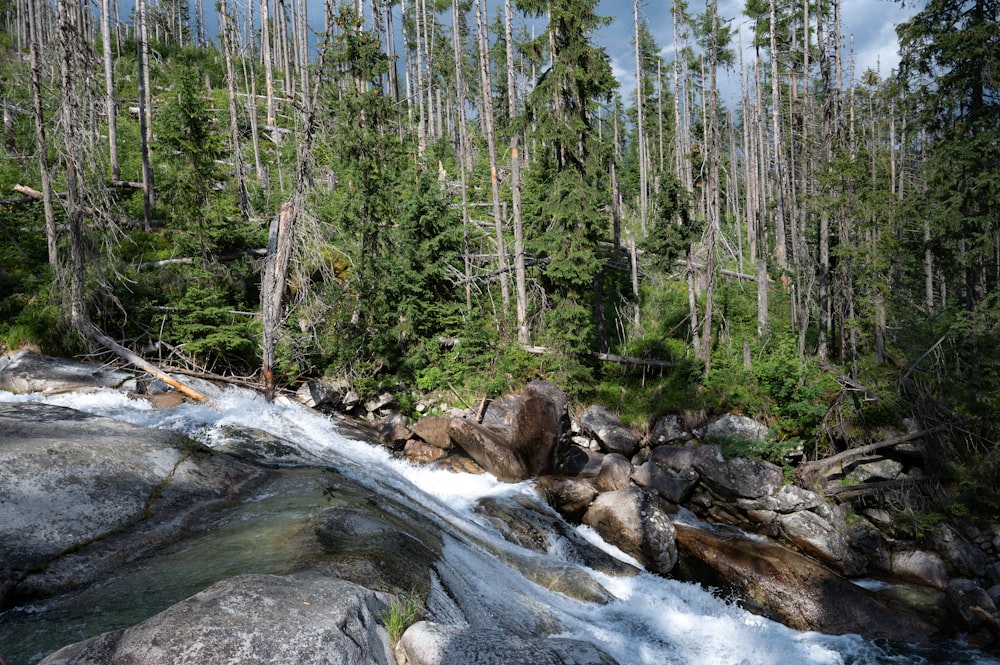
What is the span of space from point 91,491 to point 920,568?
14615mm

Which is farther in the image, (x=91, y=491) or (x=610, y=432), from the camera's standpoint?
(x=610, y=432)

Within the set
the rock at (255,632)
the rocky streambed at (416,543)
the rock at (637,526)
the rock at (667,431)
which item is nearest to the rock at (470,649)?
the rocky streambed at (416,543)

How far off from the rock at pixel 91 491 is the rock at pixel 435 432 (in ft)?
19.4

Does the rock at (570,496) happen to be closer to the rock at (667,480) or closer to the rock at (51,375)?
the rock at (667,480)

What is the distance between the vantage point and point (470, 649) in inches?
165

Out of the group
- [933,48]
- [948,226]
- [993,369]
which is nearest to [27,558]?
[993,369]

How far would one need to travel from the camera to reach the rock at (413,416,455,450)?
13641 millimetres

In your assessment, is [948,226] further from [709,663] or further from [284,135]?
[284,135]

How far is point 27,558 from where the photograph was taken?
16.5ft

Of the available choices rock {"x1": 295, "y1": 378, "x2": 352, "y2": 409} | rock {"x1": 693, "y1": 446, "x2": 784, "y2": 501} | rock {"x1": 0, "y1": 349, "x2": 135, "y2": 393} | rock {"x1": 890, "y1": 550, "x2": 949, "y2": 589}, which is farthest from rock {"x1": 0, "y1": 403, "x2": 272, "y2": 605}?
rock {"x1": 890, "y1": 550, "x2": 949, "y2": 589}

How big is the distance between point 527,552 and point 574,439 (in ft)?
21.7

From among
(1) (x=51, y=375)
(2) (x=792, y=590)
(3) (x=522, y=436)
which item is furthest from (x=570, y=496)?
(1) (x=51, y=375)

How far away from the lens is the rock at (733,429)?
1400 cm

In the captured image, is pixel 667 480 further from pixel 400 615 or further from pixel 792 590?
pixel 400 615
